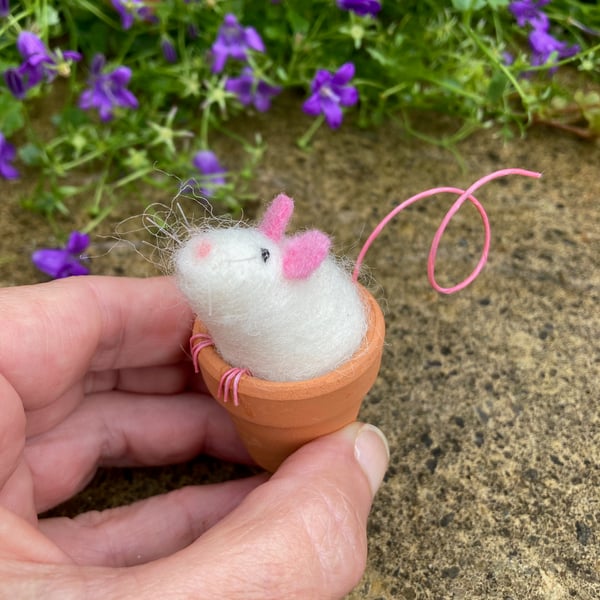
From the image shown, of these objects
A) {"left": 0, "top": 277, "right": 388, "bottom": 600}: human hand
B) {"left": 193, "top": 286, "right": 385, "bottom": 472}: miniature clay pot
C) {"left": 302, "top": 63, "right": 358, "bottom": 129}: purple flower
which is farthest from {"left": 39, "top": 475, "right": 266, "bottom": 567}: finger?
{"left": 302, "top": 63, "right": 358, "bottom": 129}: purple flower

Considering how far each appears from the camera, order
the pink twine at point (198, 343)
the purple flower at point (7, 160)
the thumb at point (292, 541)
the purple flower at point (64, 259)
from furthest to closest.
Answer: the purple flower at point (7, 160), the purple flower at point (64, 259), the pink twine at point (198, 343), the thumb at point (292, 541)

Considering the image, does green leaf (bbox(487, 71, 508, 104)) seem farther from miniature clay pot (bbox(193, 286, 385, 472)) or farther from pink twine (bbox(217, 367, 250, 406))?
pink twine (bbox(217, 367, 250, 406))

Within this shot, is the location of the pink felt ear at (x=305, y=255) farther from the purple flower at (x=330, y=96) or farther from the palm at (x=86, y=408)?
the purple flower at (x=330, y=96)

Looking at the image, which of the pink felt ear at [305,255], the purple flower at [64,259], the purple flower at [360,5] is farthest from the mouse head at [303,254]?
the purple flower at [360,5]

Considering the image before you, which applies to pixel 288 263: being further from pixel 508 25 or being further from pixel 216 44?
pixel 508 25

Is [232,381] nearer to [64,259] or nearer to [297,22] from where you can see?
[64,259]

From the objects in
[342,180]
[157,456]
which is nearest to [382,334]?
[157,456]
